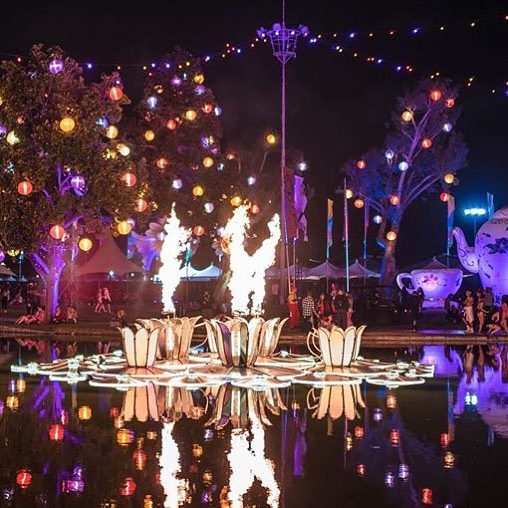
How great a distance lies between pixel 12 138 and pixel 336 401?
18575 mm

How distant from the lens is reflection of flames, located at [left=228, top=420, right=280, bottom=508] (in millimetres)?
7633

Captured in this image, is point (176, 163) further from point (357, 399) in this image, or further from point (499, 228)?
point (357, 399)

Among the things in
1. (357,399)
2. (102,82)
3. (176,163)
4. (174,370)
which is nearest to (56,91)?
(102,82)

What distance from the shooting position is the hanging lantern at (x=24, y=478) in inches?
311

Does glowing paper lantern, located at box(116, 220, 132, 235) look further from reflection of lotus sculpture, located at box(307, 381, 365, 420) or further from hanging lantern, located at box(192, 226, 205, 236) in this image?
reflection of lotus sculpture, located at box(307, 381, 365, 420)

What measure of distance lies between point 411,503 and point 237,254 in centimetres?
1266

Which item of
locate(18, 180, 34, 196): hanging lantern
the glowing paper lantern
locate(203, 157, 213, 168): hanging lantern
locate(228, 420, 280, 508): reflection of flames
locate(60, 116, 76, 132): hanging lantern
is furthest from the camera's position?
locate(203, 157, 213, 168): hanging lantern

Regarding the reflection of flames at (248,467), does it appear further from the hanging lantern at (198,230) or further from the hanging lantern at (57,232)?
the hanging lantern at (198,230)

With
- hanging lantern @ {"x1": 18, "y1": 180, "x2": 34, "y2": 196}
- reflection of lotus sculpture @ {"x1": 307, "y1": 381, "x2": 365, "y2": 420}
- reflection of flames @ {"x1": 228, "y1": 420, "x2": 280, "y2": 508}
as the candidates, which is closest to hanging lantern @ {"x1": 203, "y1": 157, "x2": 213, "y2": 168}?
hanging lantern @ {"x1": 18, "y1": 180, "x2": 34, "y2": 196}

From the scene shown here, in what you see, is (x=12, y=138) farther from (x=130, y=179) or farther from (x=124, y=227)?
(x=124, y=227)

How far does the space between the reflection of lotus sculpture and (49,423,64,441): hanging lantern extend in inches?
128

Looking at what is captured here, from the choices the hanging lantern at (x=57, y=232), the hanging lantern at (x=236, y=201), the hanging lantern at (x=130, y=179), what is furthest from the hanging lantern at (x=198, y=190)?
the hanging lantern at (x=57, y=232)

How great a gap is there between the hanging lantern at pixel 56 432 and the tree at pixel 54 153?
60.0ft

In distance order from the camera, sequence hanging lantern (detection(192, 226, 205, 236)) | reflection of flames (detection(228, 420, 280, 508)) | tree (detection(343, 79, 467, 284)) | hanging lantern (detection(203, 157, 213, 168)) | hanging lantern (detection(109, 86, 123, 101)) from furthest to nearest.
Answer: tree (detection(343, 79, 467, 284)), hanging lantern (detection(203, 157, 213, 168)), hanging lantern (detection(192, 226, 205, 236)), hanging lantern (detection(109, 86, 123, 101)), reflection of flames (detection(228, 420, 280, 508))
